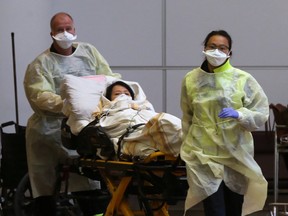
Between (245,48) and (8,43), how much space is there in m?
2.28

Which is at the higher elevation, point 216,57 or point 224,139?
point 216,57

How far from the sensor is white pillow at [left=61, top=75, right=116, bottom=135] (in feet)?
16.7

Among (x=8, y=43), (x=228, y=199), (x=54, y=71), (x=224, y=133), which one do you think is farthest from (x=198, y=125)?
(x=8, y=43)

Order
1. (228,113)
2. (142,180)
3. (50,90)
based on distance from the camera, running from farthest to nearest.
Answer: (50,90), (142,180), (228,113)

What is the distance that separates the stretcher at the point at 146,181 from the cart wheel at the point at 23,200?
1.08 meters

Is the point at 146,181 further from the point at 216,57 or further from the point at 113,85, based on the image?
the point at 216,57

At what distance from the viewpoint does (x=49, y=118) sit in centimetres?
573

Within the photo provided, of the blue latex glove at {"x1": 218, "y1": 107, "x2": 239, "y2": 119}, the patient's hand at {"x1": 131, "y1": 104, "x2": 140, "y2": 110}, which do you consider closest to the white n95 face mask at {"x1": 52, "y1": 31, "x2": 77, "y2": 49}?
the patient's hand at {"x1": 131, "y1": 104, "x2": 140, "y2": 110}

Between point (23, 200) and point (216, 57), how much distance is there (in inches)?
90.1

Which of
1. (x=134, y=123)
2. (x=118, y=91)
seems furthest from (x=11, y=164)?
(x=134, y=123)

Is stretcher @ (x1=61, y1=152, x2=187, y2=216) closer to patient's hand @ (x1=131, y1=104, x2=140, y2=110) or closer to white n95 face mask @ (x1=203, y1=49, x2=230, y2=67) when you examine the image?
patient's hand @ (x1=131, y1=104, x2=140, y2=110)

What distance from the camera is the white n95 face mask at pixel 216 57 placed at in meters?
4.38

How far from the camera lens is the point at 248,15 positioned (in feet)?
25.4

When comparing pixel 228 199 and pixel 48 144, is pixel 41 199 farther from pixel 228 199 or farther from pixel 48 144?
pixel 228 199
